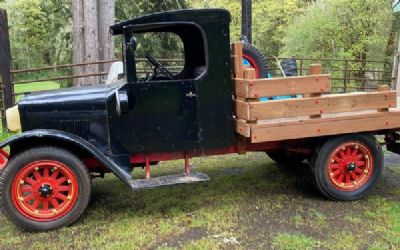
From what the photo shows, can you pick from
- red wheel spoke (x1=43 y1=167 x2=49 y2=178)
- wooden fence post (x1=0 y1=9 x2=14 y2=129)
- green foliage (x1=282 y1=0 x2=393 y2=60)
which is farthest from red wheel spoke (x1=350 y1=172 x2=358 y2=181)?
green foliage (x1=282 y1=0 x2=393 y2=60)

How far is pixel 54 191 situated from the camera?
4.21 m

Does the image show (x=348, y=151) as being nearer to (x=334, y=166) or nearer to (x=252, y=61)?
(x=334, y=166)

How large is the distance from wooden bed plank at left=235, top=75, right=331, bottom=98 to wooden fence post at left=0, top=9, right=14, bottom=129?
626 centimetres

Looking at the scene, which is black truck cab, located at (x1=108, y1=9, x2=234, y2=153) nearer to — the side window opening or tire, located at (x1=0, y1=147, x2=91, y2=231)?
the side window opening

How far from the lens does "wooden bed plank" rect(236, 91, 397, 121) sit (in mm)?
4434

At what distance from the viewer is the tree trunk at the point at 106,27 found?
10.1 metres

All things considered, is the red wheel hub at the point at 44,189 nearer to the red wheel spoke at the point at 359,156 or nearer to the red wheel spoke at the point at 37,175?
the red wheel spoke at the point at 37,175

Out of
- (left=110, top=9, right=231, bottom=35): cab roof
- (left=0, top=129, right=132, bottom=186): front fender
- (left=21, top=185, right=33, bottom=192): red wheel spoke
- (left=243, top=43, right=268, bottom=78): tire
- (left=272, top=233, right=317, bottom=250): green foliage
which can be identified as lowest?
(left=272, top=233, right=317, bottom=250): green foliage

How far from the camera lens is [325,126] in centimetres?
466

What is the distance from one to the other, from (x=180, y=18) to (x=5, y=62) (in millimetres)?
6192

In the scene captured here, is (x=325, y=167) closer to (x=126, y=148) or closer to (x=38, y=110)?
(x=126, y=148)

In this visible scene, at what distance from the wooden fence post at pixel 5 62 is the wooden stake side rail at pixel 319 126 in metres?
6.35

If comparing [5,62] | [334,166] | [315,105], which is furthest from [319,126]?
[5,62]

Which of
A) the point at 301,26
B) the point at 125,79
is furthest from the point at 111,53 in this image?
the point at 301,26
